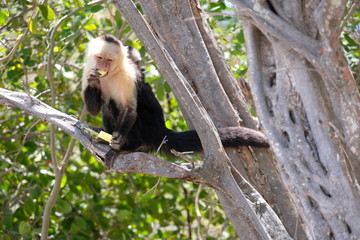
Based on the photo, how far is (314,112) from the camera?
5.67ft

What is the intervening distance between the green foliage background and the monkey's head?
0.66 meters

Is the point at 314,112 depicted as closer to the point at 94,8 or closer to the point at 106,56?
the point at 106,56

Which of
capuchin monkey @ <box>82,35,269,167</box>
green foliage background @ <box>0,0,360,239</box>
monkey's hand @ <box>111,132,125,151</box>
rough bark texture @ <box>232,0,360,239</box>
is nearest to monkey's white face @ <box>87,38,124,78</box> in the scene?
capuchin monkey @ <box>82,35,269,167</box>

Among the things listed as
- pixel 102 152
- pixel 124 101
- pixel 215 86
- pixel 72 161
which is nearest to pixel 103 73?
pixel 124 101

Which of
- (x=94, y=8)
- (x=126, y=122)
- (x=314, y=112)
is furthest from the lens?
(x=94, y=8)

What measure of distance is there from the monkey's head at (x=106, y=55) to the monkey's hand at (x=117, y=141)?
34cm

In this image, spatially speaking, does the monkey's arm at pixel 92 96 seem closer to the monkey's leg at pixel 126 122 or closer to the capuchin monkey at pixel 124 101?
the capuchin monkey at pixel 124 101

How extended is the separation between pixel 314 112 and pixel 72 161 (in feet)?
10.1

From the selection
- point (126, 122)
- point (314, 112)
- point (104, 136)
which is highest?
point (314, 112)

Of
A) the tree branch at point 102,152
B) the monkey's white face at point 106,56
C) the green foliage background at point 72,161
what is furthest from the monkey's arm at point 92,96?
the green foliage background at point 72,161

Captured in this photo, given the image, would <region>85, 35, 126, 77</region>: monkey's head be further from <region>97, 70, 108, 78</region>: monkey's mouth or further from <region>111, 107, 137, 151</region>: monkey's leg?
<region>111, 107, 137, 151</region>: monkey's leg

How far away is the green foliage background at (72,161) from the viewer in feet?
12.9

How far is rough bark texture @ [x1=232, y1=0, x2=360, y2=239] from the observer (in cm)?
165

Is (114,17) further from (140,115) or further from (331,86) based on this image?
(331,86)
